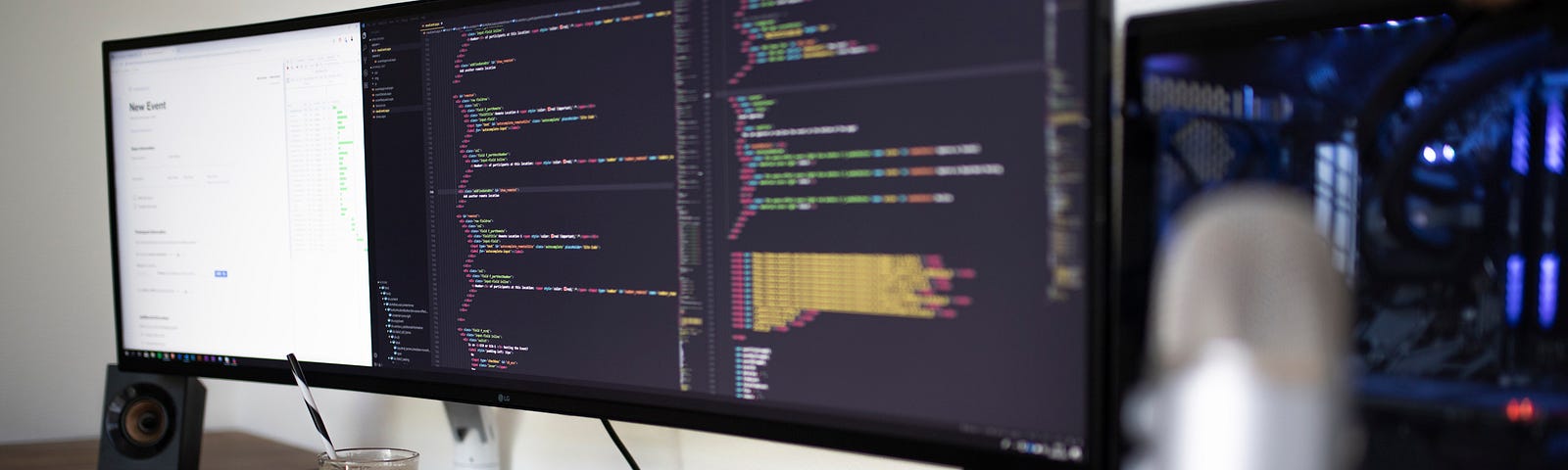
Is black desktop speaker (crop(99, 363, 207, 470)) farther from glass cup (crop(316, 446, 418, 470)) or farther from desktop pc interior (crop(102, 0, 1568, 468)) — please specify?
glass cup (crop(316, 446, 418, 470))

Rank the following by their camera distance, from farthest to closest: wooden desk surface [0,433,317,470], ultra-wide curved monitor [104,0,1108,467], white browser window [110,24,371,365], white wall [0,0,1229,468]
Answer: white wall [0,0,1229,468]
wooden desk surface [0,433,317,470]
white browser window [110,24,371,365]
ultra-wide curved monitor [104,0,1108,467]

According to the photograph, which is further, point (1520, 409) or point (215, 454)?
point (215, 454)

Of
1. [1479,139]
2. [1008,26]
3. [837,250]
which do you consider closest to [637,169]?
[837,250]

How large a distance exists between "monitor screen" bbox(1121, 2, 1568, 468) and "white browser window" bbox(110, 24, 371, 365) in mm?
698

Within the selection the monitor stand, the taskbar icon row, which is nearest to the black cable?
the monitor stand

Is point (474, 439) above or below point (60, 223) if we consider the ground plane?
below

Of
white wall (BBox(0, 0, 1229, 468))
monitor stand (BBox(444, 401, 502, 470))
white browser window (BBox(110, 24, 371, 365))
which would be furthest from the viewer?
white wall (BBox(0, 0, 1229, 468))

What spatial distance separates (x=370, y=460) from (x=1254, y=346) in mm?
793

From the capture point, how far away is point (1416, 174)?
1.77ft

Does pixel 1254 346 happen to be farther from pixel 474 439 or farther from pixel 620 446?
pixel 474 439

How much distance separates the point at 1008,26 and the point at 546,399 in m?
0.47

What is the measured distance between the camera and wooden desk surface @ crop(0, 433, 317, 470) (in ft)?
4.09

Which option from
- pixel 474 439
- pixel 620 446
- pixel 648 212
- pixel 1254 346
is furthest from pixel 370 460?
pixel 1254 346

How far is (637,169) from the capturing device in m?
0.78
